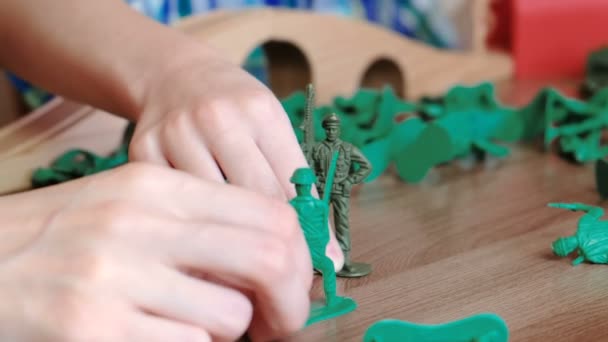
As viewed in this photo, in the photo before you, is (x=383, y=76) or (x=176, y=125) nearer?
(x=176, y=125)

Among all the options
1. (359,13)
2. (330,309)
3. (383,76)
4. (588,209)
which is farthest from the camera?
(359,13)

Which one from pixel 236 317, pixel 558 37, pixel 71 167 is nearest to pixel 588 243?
pixel 236 317

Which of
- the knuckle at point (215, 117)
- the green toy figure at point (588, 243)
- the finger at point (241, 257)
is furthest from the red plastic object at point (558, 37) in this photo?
the finger at point (241, 257)

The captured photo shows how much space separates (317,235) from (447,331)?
9 centimetres

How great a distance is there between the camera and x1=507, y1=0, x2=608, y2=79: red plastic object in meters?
1.19

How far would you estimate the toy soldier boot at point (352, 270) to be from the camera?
0.46m

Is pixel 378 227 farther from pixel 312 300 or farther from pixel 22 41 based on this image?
pixel 22 41

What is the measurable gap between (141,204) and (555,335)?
234 millimetres

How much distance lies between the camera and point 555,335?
0.38 metres

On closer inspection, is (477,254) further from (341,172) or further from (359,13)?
(359,13)

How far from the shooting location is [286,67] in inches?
39.6

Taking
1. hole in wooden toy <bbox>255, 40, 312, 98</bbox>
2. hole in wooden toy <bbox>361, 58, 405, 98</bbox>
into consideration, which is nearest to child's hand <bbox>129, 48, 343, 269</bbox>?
hole in wooden toy <bbox>255, 40, 312, 98</bbox>

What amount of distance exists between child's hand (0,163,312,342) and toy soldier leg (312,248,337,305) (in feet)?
0.17

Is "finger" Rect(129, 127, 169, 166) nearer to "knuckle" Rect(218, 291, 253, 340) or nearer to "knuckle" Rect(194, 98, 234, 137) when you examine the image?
"knuckle" Rect(194, 98, 234, 137)
